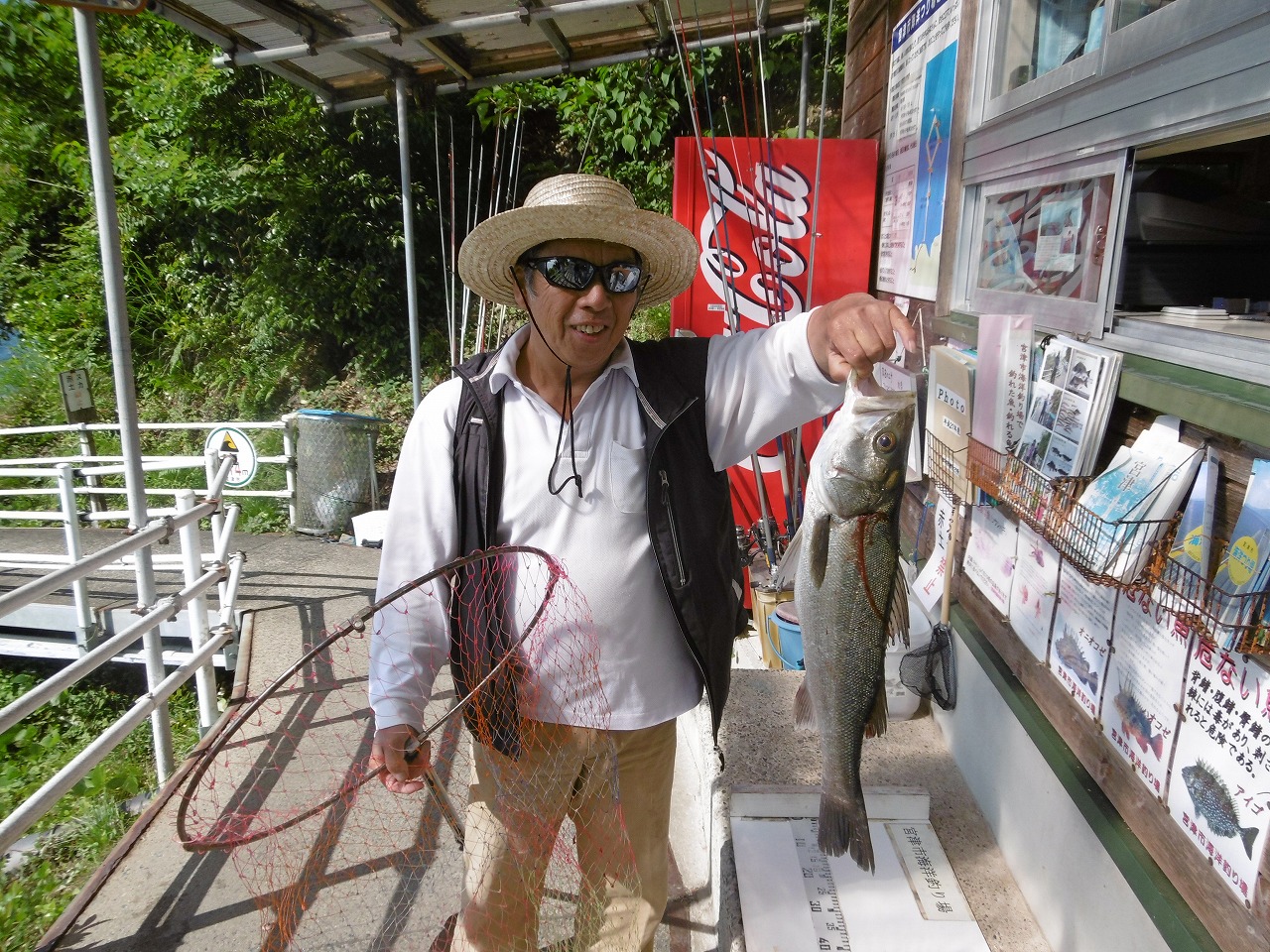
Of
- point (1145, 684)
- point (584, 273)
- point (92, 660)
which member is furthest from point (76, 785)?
point (1145, 684)

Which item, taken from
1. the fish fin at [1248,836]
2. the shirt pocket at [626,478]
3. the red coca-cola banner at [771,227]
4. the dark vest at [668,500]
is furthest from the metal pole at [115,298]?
the fish fin at [1248,836]

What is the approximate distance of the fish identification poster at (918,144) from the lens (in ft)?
11.5

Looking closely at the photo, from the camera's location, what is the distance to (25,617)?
6.82 m

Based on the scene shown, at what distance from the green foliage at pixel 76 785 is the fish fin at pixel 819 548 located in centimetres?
398

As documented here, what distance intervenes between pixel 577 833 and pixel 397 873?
55.7 inches

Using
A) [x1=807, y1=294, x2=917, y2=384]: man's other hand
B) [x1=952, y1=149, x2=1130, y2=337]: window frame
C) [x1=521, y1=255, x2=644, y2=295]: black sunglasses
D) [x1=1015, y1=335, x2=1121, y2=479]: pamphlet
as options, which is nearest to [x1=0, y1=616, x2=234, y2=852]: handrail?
[x1=521, y1=255, x2=644, y2=295]: black sunglasses

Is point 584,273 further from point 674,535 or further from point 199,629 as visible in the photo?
point 199,629

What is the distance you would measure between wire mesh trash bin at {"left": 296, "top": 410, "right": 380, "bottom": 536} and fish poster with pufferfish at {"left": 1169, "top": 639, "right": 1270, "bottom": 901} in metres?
8.19

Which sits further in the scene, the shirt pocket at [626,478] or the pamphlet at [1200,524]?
the shirt pocket at [626,478]

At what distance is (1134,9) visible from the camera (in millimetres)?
2057

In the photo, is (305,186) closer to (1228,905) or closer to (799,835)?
(799,835)

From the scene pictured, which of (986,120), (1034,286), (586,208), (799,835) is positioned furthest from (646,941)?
(986,120)

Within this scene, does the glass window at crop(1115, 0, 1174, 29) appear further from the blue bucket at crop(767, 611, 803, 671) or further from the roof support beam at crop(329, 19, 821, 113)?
the roof support beam at crop(329, 19, 821, 113)

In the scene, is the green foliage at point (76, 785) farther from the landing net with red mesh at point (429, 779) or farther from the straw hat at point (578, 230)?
the straw hat at point (578, 230)
